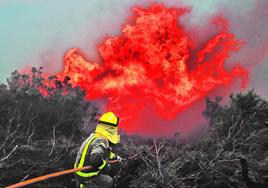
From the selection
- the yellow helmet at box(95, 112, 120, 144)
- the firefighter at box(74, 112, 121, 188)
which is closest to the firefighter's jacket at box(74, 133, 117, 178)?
the firefighter at box(74, 112, 121, 188)

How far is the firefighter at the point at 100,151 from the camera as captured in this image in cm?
470

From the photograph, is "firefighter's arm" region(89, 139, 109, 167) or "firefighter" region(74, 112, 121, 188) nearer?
"firefighter's arm" region(89, 139, 109, 167)

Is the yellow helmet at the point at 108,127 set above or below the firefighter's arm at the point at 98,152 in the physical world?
above

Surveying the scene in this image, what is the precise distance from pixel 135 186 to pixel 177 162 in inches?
63.8

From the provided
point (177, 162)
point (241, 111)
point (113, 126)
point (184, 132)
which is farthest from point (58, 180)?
point (184, 132)

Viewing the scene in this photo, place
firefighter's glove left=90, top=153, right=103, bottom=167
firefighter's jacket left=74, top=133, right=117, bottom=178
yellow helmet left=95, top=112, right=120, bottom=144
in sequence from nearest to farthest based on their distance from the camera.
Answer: firefighter's glove left=90, top=153, right=103, bottom=167, firefighter's jacket left=74, top=133, right=117, bottom=178, yellow helmet left=95, top=112, right=120, bottom=144

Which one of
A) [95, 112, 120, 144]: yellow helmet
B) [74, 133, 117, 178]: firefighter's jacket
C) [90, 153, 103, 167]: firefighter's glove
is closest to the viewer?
[90, 153, 103, 167]: firefighter's glove

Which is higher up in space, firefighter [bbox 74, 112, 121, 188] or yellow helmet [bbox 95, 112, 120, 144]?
yellow helmet [bbox 95, 112, 120, 144]

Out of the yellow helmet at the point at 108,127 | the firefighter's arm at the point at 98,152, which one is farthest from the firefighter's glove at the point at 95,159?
the yellow helmet at the point at 108,127

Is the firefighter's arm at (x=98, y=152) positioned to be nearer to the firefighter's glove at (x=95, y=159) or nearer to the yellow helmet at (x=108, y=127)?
the firefighter's glove at (x=95, y=159)

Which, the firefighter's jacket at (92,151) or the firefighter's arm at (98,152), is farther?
the firefighter's jacket at (92,151)

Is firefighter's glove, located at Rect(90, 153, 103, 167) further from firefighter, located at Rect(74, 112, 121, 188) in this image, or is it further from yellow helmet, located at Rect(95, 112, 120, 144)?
yellow helmet, located at Rect(95, 112, 120, 144)

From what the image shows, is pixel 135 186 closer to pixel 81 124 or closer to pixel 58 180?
pixel 58 180

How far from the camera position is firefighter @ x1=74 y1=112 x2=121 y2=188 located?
4.70 metres
